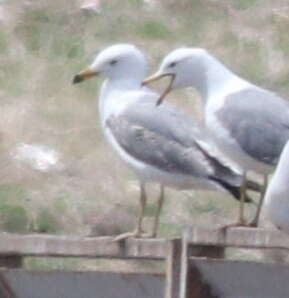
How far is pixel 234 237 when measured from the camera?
707 centimetres

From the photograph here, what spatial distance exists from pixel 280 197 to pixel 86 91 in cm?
686

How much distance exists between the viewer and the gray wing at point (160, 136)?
7.95 m

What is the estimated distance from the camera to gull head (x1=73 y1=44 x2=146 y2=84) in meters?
8.39

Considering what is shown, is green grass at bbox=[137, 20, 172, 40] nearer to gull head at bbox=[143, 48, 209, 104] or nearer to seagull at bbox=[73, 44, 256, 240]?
seagull at bbox=[73, 44, 256, 240]

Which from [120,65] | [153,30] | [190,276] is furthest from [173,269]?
[153,30]

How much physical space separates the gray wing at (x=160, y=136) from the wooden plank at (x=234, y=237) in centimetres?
80

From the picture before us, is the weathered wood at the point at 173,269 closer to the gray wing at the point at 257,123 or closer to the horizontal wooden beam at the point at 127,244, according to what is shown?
the horizontal wooden beam at the point at 127,244

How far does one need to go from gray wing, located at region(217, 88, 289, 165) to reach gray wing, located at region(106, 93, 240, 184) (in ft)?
0.90

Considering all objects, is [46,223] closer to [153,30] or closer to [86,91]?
[86,91]

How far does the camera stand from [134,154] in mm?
8156

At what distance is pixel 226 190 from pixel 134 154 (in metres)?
0.50

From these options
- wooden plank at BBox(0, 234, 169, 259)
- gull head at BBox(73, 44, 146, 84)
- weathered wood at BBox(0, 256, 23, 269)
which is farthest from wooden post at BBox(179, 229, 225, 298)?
gull head at BBox(73, 44, 146, 84)

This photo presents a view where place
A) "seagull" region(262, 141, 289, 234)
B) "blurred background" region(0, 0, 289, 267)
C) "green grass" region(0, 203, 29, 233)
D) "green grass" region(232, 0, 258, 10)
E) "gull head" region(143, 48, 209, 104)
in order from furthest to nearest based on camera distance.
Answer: "green grass" region(232, 0, 258, 10) → "blurred background" region(0, 0, 289, 267) → "green grass" region(0, 203, 29, 233) → "gull head" region(143, 48, 209, 104) → "seagull" region(262, 141, 289, 234)

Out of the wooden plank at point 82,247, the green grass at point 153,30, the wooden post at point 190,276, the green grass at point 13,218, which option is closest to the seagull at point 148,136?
the wooden plank at point 82,247
